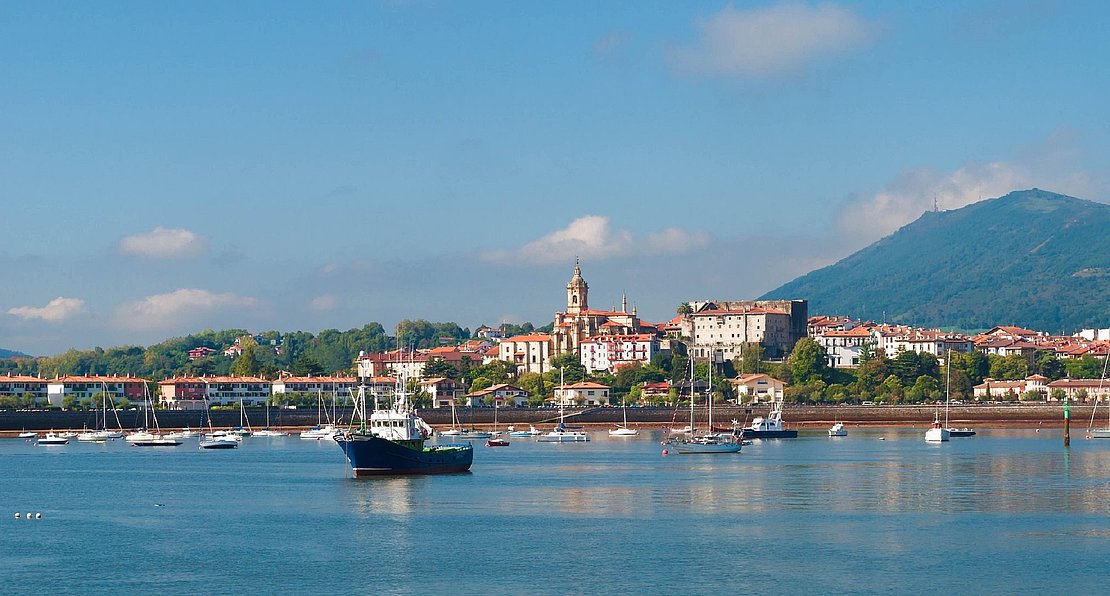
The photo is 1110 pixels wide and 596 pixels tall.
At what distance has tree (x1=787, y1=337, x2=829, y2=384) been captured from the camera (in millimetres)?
165375

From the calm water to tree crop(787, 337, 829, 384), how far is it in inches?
3402

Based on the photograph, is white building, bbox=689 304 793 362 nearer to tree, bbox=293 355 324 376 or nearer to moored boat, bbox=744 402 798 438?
tree, bbox=293 355 324 376

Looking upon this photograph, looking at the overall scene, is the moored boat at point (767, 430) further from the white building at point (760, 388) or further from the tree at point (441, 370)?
the tree at point (441, 370)

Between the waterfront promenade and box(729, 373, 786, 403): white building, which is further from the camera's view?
box(729, 373, 786, 403): white building

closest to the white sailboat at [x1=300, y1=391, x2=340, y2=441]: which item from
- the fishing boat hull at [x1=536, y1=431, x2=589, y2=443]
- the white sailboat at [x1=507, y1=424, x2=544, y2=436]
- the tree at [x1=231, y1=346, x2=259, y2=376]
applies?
the white sailboat at [x1=507, y1=424, x2=544, y2=436]

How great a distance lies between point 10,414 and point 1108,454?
87.4 metres

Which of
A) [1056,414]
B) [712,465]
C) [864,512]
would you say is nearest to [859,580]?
[864,512]

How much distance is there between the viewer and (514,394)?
16575 cm

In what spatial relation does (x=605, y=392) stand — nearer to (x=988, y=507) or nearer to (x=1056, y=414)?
(x=1056, y=414)

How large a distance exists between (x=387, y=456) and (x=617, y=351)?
388ft

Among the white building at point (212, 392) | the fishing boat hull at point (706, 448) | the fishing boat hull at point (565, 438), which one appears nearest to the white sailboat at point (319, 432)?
the fishing boat hull at point (565, 438)

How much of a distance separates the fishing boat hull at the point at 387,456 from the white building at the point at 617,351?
112404mm

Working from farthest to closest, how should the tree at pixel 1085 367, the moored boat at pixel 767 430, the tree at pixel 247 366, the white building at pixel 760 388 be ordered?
the tree at pixel 247 366
the tree at pixel 1085 367
the white building at pixel 760 388
the moored boat at pixel 767 430

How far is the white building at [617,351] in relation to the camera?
18200 cm
